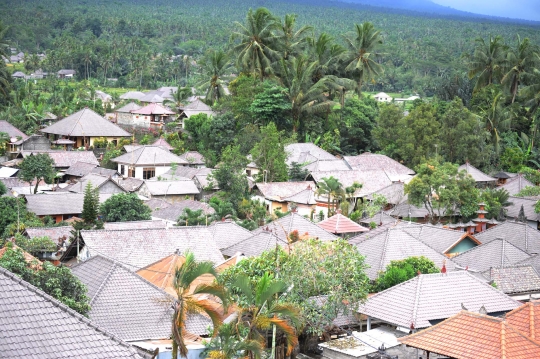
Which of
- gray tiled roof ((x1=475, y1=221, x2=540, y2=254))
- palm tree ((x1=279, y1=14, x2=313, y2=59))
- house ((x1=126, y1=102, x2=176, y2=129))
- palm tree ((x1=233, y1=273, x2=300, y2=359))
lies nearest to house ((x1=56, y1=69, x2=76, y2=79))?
house ((x1=126, y1=102, x2=176, y2=129))

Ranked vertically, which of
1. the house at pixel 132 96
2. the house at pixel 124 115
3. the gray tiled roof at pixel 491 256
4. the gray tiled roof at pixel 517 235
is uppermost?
the gray tiled roof at pixel 491 256

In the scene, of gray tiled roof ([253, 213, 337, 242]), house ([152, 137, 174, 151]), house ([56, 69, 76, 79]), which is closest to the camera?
gray tiled roof ([253, 213, 337, 242])

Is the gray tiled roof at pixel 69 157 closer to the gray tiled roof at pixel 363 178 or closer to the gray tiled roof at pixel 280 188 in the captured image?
the gray tiled roof at pixel 280 188

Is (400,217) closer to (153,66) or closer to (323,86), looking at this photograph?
(323,86)

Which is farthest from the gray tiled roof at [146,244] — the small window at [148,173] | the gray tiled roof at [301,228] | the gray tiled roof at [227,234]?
the small window at [148,173]

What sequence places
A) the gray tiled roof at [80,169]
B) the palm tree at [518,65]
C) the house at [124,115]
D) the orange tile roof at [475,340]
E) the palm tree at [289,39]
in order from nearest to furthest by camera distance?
1. the orange tile roof at [475,340]
2. the gray tiled roof at [80,169]
3. the palm tree at [289,39]
4. the palm tree at [518,65]
5. the house at [124,115]

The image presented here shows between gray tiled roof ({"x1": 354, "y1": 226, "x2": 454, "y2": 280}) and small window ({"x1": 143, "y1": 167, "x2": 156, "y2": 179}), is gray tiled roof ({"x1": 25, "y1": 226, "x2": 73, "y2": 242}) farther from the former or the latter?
small window ({"x1": 143, "y1": 167, "x2": 156, "y2": 179})
